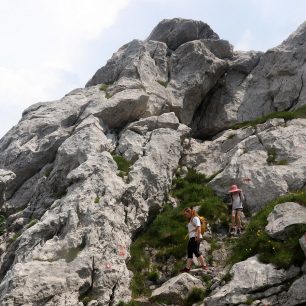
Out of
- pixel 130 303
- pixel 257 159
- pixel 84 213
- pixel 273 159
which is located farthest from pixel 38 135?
pixel 130 303

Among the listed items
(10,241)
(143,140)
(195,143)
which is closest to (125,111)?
(143,140)

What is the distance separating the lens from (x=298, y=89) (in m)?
46.0

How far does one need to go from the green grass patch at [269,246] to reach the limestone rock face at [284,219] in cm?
22

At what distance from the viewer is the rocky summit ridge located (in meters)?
21.0

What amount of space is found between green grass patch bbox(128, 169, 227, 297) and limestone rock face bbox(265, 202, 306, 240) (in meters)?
5.46

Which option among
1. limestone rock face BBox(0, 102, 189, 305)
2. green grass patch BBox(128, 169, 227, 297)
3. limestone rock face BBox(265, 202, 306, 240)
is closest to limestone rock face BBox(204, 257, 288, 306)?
limestone rock face BBox(265, 202, 306, 240)

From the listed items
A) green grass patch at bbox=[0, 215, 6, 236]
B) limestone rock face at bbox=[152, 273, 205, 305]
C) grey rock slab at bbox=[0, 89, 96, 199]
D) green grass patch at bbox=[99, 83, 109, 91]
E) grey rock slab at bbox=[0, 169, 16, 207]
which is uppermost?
green grass patch at bbox=[99, 83, 109, 91]

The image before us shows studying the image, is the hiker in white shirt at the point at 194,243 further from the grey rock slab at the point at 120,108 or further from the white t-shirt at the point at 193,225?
the grey rock slab at the point at 120,108

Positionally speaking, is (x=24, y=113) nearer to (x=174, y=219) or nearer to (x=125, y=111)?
(x=125, y=111)

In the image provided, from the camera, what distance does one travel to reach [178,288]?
2052cm

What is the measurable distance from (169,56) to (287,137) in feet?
67.4

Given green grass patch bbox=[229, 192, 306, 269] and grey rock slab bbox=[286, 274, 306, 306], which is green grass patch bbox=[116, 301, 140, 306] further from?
grey rock slab bbox=[286, 274, 306, 306]

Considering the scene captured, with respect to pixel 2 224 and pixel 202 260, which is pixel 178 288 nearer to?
pixel 202 260

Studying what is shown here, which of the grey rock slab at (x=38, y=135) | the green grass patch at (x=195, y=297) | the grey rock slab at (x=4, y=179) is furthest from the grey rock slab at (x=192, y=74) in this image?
the green grass patch at (x=195, y=297)
